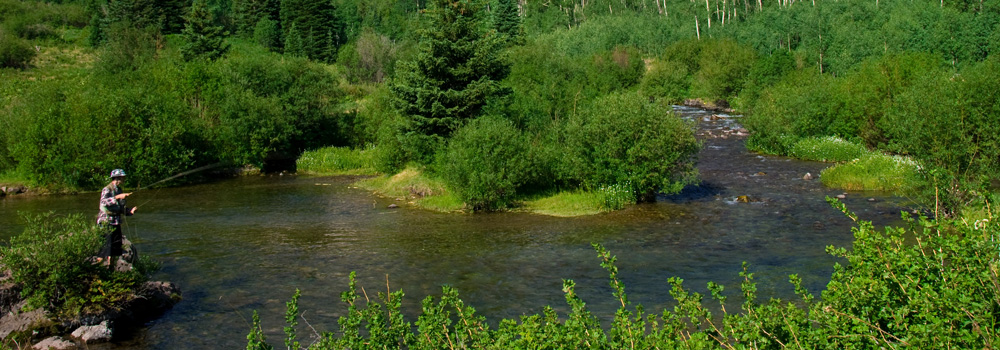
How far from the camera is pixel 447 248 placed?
21016 mm

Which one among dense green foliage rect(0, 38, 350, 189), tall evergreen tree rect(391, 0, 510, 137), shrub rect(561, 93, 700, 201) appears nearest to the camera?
shrub rect(561, 93, 700, 201)

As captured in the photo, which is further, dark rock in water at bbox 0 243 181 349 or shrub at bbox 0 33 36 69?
shrub at bbox 0 33 36 69

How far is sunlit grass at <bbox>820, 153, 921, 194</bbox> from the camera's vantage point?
2728 centimetres

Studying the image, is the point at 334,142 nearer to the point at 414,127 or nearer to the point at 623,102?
the point at 414,127

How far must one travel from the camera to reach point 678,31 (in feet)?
346

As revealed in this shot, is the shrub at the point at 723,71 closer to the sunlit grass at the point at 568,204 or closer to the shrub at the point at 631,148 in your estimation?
the shrub at the point at 631,148

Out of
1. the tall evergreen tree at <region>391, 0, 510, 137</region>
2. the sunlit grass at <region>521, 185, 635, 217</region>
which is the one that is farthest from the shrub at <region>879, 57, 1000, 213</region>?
the tall evergreen tree at <region>391, 0, 510, 137</region>

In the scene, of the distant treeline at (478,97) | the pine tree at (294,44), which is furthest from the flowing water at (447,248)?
the pine tree at (294,44)

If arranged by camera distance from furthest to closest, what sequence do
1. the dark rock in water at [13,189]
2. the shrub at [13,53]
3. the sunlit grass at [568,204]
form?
the shrub at [13,53]
the dark rock in water at [13,189]
the sunlit grass at [568,204]

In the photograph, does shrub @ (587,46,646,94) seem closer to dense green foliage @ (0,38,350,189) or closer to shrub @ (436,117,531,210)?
dense green foliage @ (0,38,350,189)

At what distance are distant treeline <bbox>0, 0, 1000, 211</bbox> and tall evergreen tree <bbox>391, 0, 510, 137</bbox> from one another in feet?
0.43

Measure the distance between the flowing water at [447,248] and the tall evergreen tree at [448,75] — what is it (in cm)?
471

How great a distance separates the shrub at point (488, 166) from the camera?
2589cm

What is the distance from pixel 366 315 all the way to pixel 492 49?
26.5 meters
